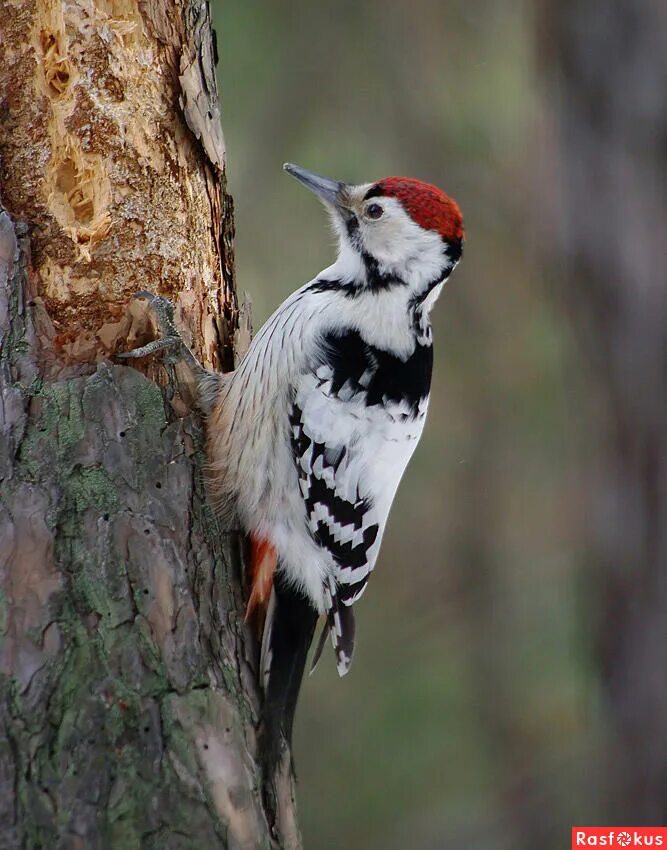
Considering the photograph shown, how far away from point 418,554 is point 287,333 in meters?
3.42

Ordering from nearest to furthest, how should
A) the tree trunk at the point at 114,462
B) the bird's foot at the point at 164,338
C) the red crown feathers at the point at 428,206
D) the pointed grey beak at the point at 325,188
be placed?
the tree trunk at the point at 114,462 → the bird's foot at the point at 164,338 → the red crown feathers at the point at 428,206 → the pointed grey beak at the point at 325,188

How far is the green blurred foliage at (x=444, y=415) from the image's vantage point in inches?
221

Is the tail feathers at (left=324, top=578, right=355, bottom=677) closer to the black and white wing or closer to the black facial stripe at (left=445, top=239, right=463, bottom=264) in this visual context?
the black and white wing

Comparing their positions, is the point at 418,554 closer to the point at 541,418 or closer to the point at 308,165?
the point at 541,418

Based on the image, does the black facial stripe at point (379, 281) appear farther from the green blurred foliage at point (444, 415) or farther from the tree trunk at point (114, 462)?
the green blurred foliage at point (444, 415)

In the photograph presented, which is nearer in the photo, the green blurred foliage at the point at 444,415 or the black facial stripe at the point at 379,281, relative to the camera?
the black facial stripe at the point at 379,281

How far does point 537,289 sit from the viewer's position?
5699mm

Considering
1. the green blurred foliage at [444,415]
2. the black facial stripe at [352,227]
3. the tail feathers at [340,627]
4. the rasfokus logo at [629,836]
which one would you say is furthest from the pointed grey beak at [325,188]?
the green blurred foliage at [444,415]

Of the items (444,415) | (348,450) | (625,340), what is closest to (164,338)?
(348,450)

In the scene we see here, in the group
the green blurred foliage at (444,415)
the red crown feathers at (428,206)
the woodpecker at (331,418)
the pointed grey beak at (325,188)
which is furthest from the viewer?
the green blurred foliage at (444,415)

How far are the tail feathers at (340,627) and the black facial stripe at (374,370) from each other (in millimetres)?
515

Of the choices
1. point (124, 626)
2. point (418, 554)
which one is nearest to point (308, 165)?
point (418, 554)

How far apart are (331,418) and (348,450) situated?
101 millimetres

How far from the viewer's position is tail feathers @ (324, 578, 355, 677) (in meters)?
2.81
